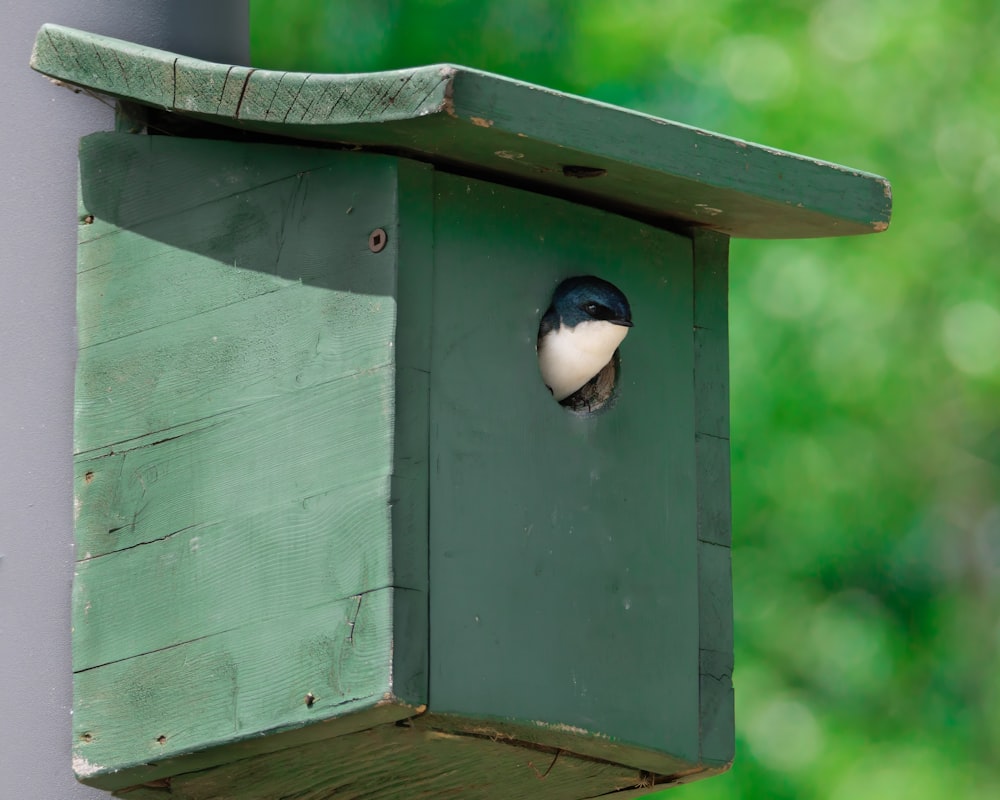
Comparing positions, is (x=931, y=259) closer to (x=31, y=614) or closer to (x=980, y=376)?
(x=980, y=376)

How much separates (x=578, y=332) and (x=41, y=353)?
0.69 meters

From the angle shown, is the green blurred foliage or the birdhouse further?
the green blurred foliage

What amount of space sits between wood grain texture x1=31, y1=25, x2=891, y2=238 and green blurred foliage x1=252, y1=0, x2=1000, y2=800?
2.97 meters

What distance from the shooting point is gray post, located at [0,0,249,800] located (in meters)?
2.55

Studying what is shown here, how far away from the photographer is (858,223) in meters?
2.80

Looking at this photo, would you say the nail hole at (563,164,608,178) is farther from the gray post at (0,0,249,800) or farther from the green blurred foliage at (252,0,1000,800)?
the green blurred foliage at (252,0,1000,800)

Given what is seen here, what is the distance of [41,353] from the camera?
2.65 m

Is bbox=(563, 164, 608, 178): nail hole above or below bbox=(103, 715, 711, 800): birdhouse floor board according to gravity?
above

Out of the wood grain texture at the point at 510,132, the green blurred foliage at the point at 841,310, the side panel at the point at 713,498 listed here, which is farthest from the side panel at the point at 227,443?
the green blurred foliage at the point at 841,310

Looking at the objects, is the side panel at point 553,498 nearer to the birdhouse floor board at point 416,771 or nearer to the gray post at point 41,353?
the birdhouse floor board at point 416,771

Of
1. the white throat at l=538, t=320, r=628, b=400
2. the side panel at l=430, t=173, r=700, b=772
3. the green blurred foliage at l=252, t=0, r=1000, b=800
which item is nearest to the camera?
the side panel at l=430, t=173, r=700, b=772

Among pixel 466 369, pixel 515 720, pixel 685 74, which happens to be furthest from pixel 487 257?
pixel 685 74

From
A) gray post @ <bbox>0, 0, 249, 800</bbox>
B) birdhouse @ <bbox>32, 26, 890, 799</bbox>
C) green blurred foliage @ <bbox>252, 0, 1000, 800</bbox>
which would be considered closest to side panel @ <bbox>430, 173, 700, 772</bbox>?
birdhouse @ <bbox>32, 26, 890, 799</bbox>

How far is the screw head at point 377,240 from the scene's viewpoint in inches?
95.0
